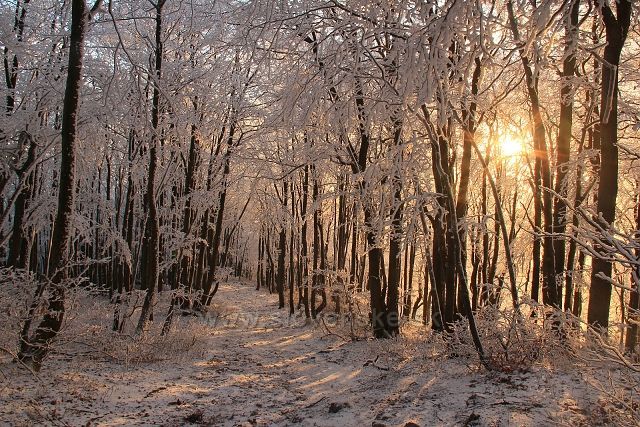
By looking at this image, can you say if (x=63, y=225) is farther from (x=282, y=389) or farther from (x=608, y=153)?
(x=608, y=153)

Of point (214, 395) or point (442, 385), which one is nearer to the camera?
point (442, 385)

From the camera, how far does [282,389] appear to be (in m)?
7.64

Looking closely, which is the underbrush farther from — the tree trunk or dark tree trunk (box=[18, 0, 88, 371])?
the tree trunk

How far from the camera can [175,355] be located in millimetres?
9109

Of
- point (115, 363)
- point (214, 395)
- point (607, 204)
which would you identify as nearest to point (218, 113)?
point (115, 363)

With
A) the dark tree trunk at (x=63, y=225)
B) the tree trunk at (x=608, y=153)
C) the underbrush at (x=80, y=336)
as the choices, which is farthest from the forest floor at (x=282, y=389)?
the tree trunk at (x=608, y=153)

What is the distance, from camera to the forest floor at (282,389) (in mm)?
4828

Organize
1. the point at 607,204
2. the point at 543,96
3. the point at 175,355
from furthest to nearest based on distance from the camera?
the point at 543,96
the point at 175,355
the point at 607,204

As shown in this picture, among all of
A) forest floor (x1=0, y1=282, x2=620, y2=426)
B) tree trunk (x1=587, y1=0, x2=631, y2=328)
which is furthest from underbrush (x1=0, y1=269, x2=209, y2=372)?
tree trunk (x1=587, y1=0, x2=631, y2=328)

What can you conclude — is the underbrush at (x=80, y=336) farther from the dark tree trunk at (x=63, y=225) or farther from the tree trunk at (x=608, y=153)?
the tree trunk at (x=608, y=153)

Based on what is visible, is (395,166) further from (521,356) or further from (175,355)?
(175,355)

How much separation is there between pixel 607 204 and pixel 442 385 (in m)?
3.14

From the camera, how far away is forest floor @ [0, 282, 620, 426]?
4828 mm

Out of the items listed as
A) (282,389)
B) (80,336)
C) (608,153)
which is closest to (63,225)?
(80,336)
